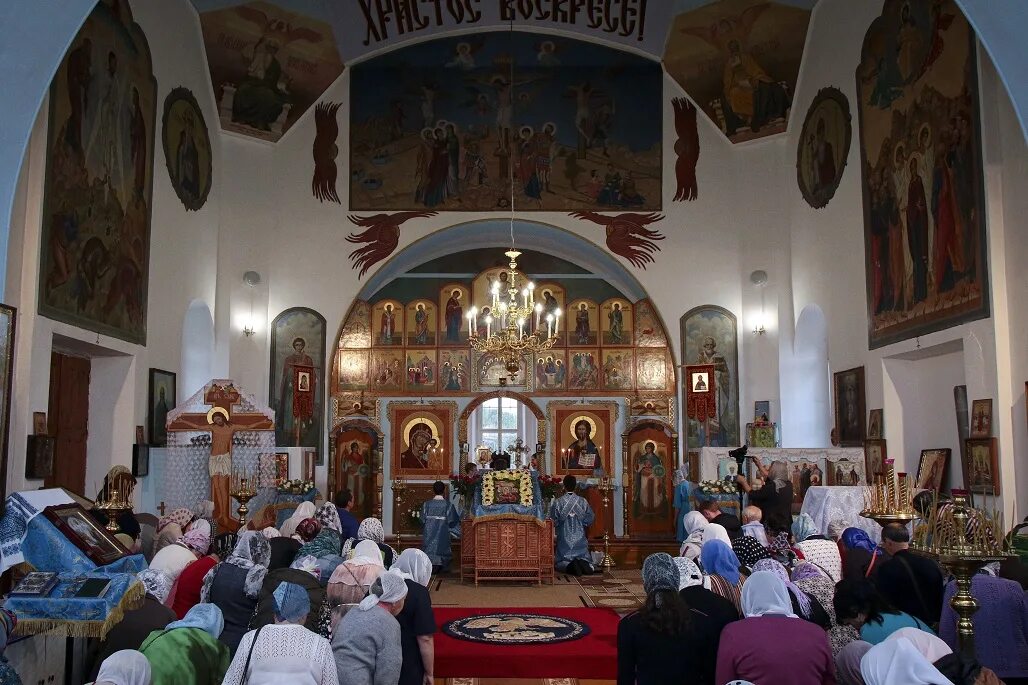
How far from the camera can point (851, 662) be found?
3.89 metres

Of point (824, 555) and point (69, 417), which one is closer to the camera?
point (824, 555)

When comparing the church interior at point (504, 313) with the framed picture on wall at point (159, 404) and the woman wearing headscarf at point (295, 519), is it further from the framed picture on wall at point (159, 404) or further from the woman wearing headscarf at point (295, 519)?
the woman wearing headscarf at point (295, 519)

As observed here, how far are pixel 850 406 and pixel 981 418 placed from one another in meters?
3.33

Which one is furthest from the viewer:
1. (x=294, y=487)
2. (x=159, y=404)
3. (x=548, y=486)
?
(x=294, y=487)

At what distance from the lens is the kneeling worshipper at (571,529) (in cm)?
1291

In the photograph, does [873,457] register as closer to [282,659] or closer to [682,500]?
[682,500]

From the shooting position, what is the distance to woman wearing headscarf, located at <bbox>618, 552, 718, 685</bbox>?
12.8 ft

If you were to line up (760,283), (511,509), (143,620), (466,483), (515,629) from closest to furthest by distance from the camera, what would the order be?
(143,620) < (515,629) < (511,509) < (466,483) < (760,283)

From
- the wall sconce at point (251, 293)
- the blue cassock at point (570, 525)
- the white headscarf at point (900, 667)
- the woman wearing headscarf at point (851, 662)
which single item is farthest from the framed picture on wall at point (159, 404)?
the white headscarf at point (900, 667)

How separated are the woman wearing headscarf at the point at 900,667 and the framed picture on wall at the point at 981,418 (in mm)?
7172

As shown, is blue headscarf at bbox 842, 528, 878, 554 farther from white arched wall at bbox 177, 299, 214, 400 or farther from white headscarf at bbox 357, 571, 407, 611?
white arched wall at bbox 177, 299, 214, 400

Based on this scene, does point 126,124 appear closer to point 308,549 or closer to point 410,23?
point 410,23

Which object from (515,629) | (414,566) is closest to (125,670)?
→ (414,566)

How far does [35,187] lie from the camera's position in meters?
9.26
